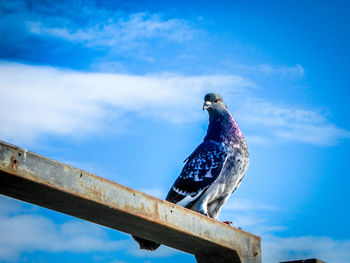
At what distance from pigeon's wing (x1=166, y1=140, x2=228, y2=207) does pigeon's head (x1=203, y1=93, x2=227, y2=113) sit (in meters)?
0.60

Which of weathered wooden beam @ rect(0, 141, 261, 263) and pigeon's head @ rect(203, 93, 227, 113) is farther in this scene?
pigeon's head @ rect(203, 93, 227, 113)

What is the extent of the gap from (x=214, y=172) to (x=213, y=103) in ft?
4.38

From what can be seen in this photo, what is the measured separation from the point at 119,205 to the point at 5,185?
85 centimetres

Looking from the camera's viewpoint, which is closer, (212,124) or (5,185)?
(5,185)

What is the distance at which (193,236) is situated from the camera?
4.56 metres

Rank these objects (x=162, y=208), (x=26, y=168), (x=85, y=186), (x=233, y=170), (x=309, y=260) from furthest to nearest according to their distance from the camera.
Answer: (x=233, y=170) → (x=309, y=260) → (x=162, y=208) → (x=85, y=186) → (x=26, y=168)

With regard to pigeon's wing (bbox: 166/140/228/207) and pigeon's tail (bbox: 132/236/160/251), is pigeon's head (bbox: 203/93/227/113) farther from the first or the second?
pigeon's tail (bbox: 132/236/160/251)

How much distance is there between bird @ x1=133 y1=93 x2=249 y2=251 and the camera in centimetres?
752

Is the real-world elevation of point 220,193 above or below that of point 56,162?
above

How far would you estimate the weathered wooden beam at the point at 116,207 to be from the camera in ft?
11.8

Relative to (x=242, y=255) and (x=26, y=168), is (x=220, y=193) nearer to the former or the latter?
(x=242, y=255)

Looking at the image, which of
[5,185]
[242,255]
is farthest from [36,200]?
[242,255]

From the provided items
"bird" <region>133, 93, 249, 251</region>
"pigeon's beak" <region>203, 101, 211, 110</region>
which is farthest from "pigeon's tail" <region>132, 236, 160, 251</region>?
"pigeon's beak" <region>203, 101, 211, 110</region>


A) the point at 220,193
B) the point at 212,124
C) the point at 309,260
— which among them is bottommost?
the point at 309,260
